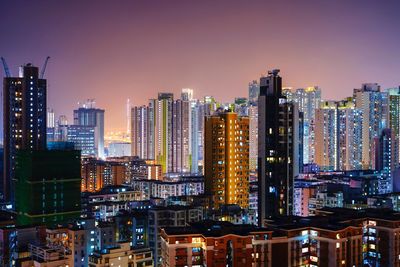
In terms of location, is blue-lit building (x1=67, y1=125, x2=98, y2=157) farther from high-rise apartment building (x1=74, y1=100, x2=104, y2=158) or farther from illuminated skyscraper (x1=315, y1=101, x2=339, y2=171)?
illuminated skyscraper (x1=315, y1=101, x2=339, y2=171)

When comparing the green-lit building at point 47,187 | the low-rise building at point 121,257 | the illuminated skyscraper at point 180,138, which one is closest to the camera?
the low-rise building at point 121,257

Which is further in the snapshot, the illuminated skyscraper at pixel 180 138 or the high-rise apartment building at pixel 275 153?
the illuminated skyscraper at pixel 180 138

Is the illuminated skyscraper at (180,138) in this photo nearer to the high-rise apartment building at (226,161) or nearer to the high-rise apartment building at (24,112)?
the high-rise apartment building at (24,112)

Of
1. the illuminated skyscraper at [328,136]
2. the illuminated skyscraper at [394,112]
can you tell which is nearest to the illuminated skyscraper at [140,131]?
the illuminated skyscraper at [328,136]

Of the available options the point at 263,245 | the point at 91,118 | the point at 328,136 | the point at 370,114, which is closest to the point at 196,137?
the point at 328,136

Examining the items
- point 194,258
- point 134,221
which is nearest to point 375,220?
point 194,258

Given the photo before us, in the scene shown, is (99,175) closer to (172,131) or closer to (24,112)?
(172,131)
